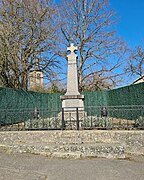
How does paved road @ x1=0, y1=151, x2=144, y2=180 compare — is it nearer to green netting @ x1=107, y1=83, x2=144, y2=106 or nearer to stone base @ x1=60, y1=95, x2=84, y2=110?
stone base @ x1=60, y1=95, x2=84, y2=110

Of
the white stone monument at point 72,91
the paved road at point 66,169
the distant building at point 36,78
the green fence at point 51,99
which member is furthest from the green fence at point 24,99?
the paved road at point 66,169

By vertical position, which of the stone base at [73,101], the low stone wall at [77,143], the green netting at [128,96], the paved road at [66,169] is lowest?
the paved road at [66,169]

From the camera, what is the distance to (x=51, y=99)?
15.3 meters

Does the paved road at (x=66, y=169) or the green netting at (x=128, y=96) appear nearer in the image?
the paved road at (x=66, y=169)

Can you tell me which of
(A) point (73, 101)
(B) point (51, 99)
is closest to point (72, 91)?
(A) point (73, 101)

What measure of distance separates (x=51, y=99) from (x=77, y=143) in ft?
32.3

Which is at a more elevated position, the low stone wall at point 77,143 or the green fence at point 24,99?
the green fence at point 24,99

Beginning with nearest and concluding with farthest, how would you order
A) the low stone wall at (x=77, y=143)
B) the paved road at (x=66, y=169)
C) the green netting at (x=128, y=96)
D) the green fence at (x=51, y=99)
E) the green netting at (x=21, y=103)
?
1. the paved road at (x=66, y=169)
2. the low stone wall at (x=77, y=143)
3. the green netting at (x=21, y=103)
4. the green fence at (x=51, y=99)
5. the green netting at (x=128, y=96)

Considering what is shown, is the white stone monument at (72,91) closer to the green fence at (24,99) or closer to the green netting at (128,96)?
the green fence at (24,99)

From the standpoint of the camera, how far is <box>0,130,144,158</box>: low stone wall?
4809 millimetres

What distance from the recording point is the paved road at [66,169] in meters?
3.38

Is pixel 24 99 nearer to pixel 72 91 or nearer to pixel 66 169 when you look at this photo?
pixel 72 91

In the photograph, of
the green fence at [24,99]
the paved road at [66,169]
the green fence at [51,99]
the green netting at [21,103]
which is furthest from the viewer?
the green fence at [24,99]

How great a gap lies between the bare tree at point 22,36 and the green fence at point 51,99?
8.00 ft
